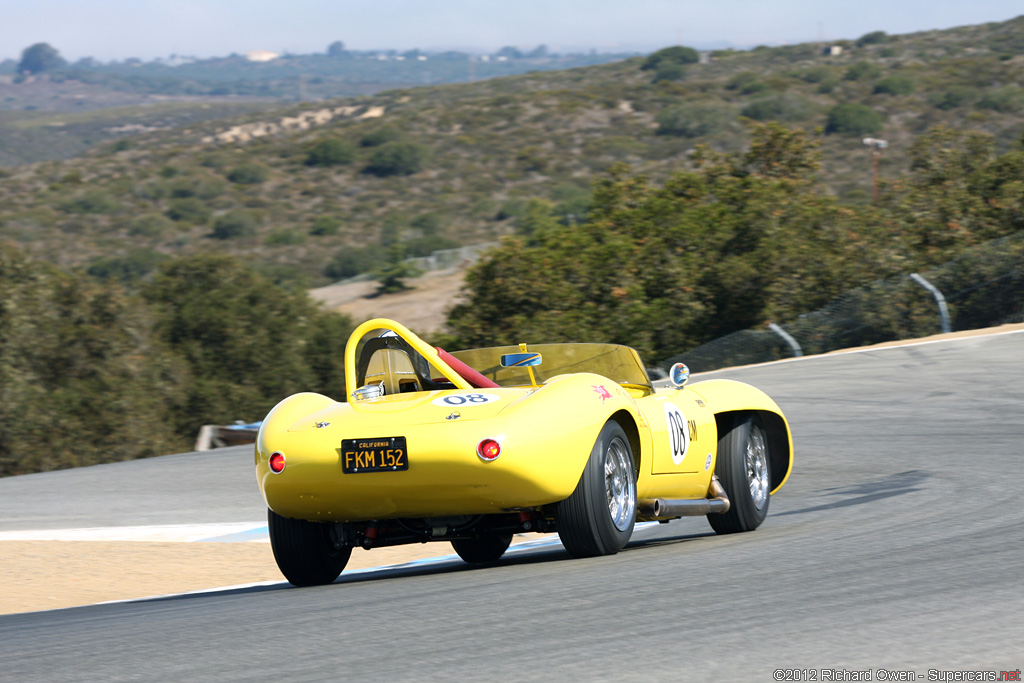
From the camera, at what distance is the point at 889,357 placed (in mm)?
20000

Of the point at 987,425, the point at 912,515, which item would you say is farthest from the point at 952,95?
the point at 912,515

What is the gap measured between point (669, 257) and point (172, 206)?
56.7m

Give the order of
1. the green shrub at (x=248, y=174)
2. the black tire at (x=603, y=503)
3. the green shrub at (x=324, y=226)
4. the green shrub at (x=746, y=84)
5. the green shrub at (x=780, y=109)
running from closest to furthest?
1. the black tire at (x=603, y=503)
2. the green shrub at (x=324, y=226)
3. the green shrub at (x=780, y=109)
4. the green shrub at (x=248, y=174)
5. the green shrub at (x=746, y=84)

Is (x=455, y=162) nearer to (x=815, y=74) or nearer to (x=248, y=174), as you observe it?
(x=248, y=174)

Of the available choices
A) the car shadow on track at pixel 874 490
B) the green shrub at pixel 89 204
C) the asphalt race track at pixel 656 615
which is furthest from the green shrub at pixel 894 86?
the asphalt race track at pixel 656 615

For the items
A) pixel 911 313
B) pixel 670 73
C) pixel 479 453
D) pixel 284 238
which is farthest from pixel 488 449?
pixel 670 73

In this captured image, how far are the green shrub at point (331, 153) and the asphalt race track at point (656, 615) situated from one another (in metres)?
83.9

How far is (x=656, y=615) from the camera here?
14.7ft

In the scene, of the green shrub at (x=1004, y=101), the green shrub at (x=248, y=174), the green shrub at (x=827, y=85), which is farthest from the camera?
the green shrub at (x=827, y=85)

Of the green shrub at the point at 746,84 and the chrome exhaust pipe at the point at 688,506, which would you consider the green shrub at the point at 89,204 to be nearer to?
the green shrub at the point at 746,84

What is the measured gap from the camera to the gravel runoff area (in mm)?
8398

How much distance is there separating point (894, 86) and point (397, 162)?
3709 centimetres

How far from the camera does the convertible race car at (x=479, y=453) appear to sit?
600 centimetres

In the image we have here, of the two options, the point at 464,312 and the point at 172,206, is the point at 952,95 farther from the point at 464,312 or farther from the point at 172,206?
the point at 464,312
